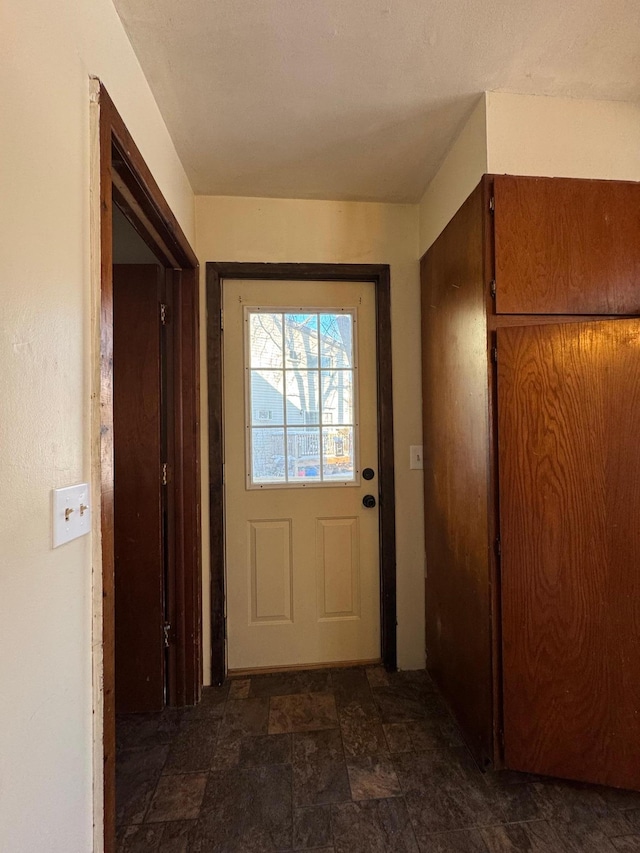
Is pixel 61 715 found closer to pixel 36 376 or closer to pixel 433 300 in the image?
pixel 36 376

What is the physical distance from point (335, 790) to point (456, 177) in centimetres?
234

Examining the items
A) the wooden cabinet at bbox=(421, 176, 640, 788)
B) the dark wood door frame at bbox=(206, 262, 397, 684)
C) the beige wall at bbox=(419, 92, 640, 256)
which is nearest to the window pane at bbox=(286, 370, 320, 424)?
the dark wood door frame at bbox=(206, 262, 397, 684)

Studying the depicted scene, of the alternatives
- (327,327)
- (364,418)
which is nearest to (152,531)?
(364,418)

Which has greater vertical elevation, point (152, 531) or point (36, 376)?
point (36, 376)

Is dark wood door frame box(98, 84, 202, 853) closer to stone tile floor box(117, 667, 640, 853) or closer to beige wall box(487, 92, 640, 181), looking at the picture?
stone tile floor box(117, 667, 640, 853)

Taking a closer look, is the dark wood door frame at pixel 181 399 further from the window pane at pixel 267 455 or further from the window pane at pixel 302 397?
the window pane at pixel 302 397

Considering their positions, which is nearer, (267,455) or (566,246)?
(566,246)

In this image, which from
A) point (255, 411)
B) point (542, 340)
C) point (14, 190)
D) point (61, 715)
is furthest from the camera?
point (255, 411)

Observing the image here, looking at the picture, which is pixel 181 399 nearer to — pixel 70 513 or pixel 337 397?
pixel 337 397

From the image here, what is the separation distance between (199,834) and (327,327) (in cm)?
199

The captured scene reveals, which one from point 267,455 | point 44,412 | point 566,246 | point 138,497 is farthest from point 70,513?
point 566,246

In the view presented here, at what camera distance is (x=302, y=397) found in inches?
77.7

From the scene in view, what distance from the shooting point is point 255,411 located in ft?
6.41

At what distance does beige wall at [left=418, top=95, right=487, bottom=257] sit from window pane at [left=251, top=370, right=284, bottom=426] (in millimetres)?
1000
